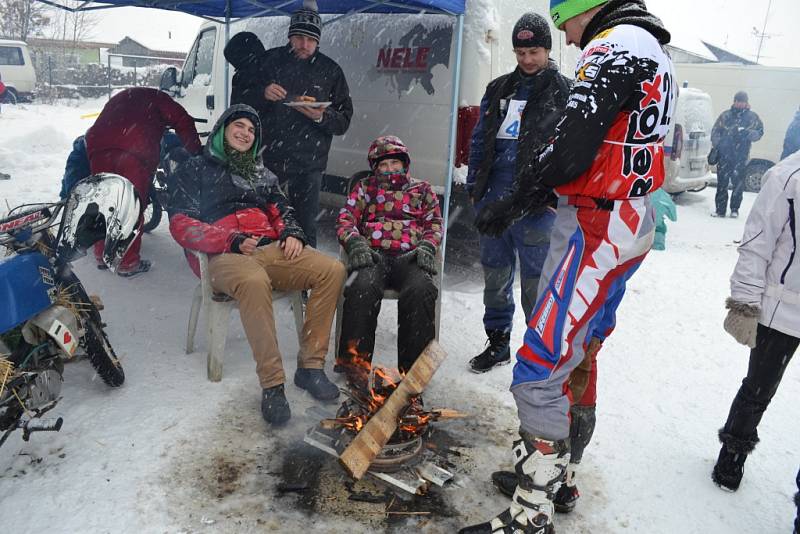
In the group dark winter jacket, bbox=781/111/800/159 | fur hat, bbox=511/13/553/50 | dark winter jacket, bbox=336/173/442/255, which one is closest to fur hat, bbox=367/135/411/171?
dark winter jacket, bbox=336/173/442/255

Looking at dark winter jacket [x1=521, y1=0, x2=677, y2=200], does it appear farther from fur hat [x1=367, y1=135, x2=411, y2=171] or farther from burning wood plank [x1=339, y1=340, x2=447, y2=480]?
fur hat [x1=367, y1=135, x2=411, y2=171]

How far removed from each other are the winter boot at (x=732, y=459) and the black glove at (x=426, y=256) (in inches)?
68.7

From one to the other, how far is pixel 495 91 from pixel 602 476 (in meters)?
2.33

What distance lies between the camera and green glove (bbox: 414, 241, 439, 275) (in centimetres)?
368

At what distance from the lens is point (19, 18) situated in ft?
91.5

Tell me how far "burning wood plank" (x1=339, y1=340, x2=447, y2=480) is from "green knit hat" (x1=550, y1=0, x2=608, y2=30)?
4.95 feet

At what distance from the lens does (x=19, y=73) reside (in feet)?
72.4

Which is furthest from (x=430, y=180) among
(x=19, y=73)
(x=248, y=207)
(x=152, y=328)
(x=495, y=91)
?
(x=19, y=73)

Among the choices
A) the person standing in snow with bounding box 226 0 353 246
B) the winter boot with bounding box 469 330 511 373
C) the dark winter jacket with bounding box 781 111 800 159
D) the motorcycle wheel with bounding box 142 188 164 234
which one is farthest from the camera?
the dark winter jacket with bounding box 781 111 800 159

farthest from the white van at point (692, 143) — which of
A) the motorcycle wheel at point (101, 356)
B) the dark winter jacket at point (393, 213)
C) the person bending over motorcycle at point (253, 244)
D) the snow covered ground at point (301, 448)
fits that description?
the motorcycle wheel at point (101, 356)

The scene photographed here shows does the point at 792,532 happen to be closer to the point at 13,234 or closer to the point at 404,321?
the point at 404,321

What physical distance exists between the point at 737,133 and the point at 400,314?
29.8 feet

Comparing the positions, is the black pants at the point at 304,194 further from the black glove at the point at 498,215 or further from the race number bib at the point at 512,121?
the black glove at the point at 498,215

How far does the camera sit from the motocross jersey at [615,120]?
2.02 metres
